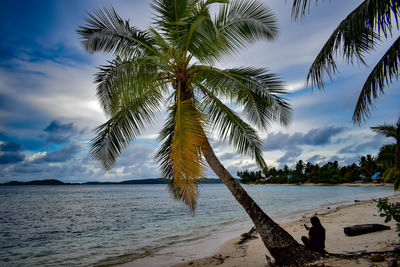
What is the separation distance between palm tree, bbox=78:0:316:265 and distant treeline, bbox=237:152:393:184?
208ft

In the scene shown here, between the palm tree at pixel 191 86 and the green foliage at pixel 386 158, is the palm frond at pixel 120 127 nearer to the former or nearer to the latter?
the palm tree at pixel 191 86

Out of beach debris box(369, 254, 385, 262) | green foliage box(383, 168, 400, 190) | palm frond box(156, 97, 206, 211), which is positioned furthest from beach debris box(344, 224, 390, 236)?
palm frond box(156, 97, 206, 211)

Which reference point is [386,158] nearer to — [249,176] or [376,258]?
[376,258]

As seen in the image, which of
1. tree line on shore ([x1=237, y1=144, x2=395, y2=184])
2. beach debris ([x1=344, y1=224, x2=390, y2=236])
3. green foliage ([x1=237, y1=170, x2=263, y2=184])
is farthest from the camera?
green foliage ([x1=237, y1=170, x2=263, y2=184])

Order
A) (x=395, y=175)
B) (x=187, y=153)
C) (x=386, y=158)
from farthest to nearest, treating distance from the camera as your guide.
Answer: (x=386, y=158)
(x=187, y=153)
(x=395, y=175)

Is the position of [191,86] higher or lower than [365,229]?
higher

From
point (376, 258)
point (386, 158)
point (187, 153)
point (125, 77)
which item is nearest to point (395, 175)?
point (376, 258)

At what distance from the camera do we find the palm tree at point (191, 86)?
16.0 ft

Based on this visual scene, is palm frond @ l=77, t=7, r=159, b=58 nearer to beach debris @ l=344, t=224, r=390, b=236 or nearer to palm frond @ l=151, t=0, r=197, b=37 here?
palm frond @ l=151, t=0, r=197, b=37

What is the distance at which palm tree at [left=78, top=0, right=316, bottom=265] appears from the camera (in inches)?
192

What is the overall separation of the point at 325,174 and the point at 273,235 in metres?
103

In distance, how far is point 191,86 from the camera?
228 inches

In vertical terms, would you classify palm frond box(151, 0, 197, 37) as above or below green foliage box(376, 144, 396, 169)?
above

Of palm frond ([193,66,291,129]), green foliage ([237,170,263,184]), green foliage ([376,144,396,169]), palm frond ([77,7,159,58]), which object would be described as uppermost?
palm frond ([77,7,159,58])
